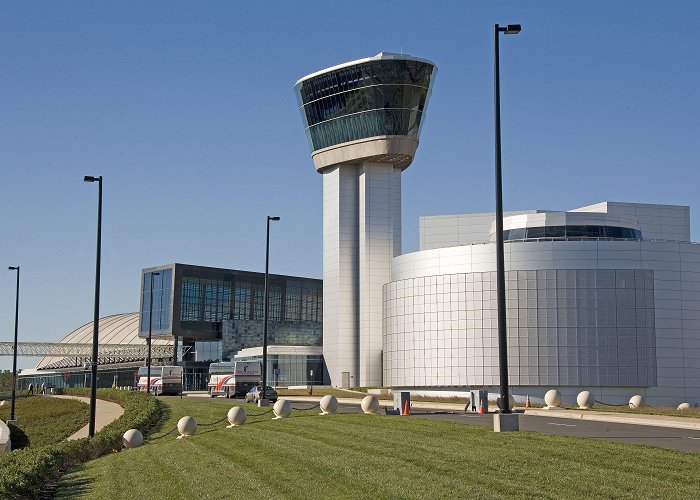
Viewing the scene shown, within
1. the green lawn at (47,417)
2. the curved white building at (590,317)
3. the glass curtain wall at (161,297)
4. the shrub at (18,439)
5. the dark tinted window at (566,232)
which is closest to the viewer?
the shrub at (18,439)

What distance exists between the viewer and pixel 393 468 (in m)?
19.8

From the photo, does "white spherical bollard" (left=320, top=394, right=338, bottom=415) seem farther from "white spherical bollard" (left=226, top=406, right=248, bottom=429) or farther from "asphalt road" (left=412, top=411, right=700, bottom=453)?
"asphalt road" (left=412, top=411, right=700, bottom=453)

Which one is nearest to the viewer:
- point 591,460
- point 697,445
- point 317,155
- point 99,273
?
point 591,460

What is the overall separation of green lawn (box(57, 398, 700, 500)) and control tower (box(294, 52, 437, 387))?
75424mm

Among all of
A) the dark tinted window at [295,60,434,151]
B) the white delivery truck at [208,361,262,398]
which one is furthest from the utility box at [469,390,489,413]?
the dark tinted window at [295,60,434,151]

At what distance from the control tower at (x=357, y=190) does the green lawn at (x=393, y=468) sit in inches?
2969

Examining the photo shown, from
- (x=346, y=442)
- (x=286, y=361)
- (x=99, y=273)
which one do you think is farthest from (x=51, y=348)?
(x=346, y=442)

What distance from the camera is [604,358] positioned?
85562 mm

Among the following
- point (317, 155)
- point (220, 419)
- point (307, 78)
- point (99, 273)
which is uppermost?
point (307, 78)

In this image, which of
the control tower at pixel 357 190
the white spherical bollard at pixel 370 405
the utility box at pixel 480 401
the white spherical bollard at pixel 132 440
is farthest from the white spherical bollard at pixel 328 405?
the control tower at pixel 357 190

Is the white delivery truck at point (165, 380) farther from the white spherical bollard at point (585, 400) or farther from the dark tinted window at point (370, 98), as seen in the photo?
the white spherical bollard at point (585, 400)

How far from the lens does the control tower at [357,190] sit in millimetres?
102562

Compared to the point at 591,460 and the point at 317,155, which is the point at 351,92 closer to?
the point at 317,155

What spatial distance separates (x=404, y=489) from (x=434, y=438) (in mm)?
8029
